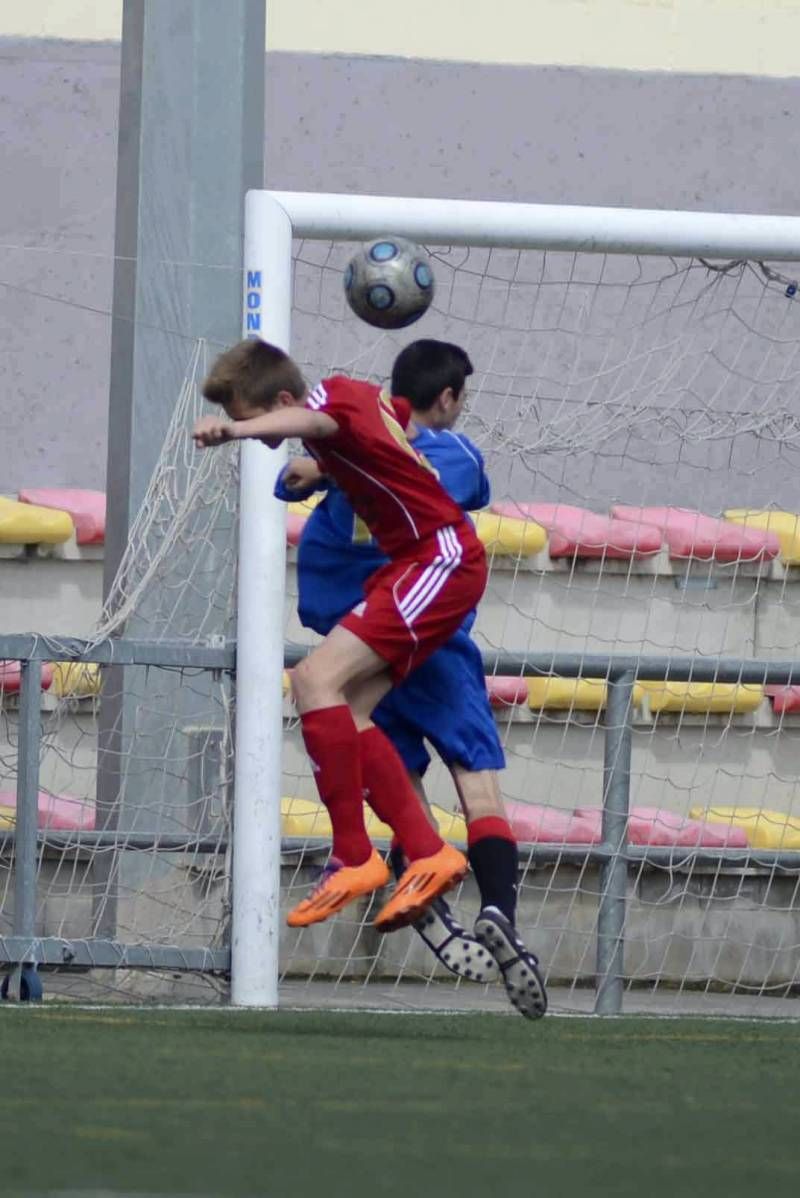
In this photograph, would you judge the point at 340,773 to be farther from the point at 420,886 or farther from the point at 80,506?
the point at 80,506

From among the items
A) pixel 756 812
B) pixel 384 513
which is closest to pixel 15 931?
pixel 384 513

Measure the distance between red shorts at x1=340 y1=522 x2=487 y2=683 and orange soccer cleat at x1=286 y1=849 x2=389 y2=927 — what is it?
0.44 m

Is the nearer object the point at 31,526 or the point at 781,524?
the point at 31,526

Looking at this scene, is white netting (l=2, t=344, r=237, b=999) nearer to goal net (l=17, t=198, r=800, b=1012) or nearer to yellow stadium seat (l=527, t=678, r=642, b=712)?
goal net (l=17, t=198, r=800, b=1012)

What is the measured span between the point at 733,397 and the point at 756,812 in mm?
2776

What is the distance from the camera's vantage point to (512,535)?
309 inches

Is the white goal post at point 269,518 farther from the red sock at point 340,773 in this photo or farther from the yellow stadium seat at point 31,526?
the yellow stadium seat at point 31,526

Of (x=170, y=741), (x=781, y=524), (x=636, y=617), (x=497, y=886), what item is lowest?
(x=497, y=886)

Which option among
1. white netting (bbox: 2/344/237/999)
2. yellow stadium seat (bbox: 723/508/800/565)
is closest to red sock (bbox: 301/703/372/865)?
white netting (bbox: 2/344/237/999)

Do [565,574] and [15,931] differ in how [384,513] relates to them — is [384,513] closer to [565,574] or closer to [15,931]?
[15,931]

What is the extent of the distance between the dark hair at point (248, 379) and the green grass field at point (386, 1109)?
129 cm

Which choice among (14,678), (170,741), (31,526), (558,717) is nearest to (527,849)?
(170,741)

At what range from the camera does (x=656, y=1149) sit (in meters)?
3.12

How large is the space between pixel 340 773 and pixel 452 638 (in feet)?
1.70
